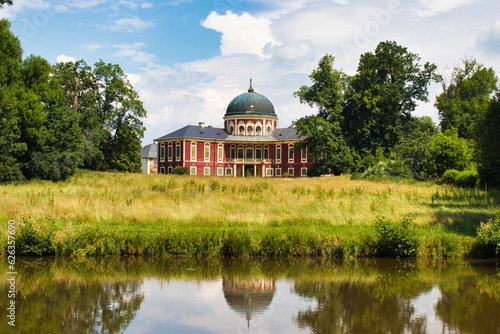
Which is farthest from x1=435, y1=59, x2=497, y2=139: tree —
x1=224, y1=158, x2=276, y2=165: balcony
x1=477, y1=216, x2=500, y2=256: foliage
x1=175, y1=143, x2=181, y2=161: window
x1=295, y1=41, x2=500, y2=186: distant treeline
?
x1=477, y1=216, x2=500, y2=256: foliage

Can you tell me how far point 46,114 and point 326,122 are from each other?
27039 millimetres

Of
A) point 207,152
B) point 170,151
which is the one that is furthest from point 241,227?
point 170,151

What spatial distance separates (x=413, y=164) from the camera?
44.0 m

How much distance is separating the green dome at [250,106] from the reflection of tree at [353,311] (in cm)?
6540

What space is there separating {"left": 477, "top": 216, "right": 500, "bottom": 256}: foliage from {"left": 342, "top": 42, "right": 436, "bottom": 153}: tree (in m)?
37.5

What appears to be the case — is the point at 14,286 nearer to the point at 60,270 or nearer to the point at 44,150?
the point at 60,270

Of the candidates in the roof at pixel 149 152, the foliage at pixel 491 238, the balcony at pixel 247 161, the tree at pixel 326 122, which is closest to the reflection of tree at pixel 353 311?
the foliage at pixel 491 238

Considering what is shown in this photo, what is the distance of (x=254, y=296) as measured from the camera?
10.1 m

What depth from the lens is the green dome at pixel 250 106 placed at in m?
75.6

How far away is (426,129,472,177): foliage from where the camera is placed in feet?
131

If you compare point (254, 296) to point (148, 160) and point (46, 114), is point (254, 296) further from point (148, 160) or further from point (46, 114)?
point (148, 160)

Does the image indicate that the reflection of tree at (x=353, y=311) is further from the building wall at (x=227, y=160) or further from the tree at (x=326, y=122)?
the building wall at (x=227, y=160)

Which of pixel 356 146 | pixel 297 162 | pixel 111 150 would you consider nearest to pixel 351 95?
pixel 356 146

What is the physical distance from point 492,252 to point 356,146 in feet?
132
